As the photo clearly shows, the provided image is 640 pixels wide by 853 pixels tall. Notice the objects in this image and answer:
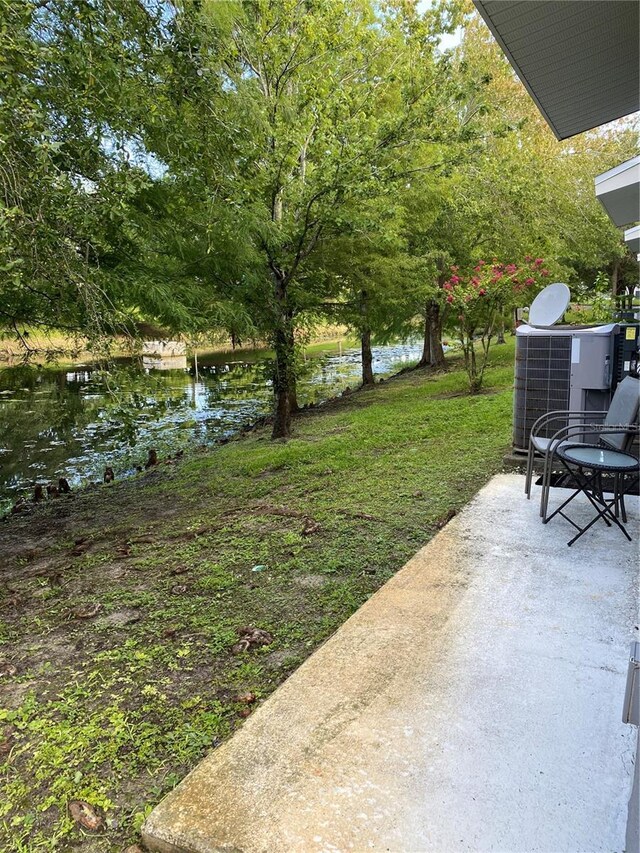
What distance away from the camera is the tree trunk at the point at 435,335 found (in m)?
13.9

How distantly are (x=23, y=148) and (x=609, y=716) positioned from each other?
149 inches

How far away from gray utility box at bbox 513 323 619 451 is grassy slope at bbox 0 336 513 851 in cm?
77

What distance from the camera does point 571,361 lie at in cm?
436

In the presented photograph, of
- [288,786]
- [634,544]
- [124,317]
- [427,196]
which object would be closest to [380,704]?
[288,786]

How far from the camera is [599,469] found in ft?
9.93

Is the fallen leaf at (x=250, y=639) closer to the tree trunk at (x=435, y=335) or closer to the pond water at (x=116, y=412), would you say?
the pond water at (x=116, y=412)

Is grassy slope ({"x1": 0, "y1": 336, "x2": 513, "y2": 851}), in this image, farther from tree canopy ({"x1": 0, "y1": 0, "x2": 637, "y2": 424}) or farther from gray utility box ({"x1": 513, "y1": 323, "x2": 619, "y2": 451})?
tree canopy ({"x1": 0, "y1": 0, "x2": 637, "y2": 424})

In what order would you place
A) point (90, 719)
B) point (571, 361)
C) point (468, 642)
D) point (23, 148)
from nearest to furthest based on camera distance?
1. point (90, 719)
2. point (468, 642)
3. point (23, 148)
4. point (571, 361)

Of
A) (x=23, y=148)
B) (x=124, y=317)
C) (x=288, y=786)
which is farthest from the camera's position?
(x=124, y=317)

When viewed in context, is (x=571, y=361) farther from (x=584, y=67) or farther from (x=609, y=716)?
(x=609, y=716)

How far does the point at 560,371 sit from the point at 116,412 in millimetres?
3437

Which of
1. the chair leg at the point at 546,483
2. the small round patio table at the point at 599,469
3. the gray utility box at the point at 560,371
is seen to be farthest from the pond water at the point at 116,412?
the gray utility box at the point at 560,371

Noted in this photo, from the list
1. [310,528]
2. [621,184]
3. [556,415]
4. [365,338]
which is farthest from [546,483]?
[365,338]

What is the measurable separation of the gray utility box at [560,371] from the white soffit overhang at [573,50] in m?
1.60
